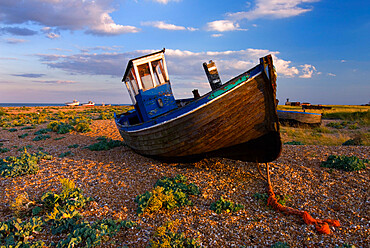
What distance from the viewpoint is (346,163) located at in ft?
25.1

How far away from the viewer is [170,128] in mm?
7008

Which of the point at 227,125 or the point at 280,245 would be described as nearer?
the point at 280,245

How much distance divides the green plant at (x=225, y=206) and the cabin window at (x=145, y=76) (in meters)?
5.27

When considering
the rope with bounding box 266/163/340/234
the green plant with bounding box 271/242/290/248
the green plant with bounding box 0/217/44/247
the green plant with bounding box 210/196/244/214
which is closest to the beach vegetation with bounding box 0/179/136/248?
the green plant with bounding box 0/217/44/247

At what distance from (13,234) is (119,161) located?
485cm

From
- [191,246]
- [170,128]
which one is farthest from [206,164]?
[191,246]

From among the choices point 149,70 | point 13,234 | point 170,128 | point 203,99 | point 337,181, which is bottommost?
point 337,181

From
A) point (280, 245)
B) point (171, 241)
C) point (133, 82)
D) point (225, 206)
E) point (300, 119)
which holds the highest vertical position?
point (133, 82)

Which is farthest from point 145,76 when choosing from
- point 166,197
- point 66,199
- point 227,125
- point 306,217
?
point 306,217

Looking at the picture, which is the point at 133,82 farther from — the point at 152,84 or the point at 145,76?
the point at 152,84

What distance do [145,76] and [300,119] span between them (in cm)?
1711

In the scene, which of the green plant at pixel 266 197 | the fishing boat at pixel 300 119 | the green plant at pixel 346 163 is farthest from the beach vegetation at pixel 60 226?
the fishing boat at pixel 300 119

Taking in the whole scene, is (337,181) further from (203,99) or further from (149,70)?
Answer: (149,70)

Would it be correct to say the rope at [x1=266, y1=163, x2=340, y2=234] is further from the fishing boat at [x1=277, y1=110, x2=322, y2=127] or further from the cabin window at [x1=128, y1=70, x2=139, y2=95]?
the fishing boat at [x1=277, y1=110, x2=322, y2=127]
